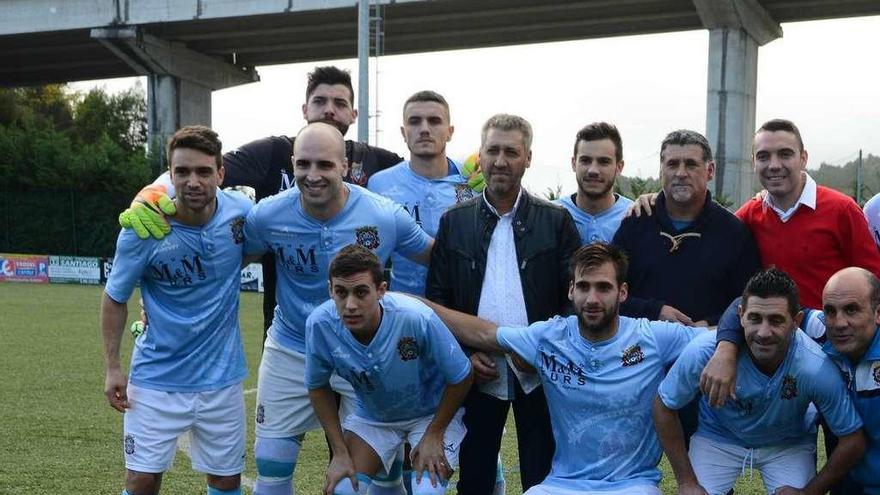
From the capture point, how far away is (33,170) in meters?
31.3

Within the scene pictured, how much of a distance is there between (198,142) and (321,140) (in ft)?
1.76

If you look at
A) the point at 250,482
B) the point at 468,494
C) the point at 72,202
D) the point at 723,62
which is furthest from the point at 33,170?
the point at 468,494

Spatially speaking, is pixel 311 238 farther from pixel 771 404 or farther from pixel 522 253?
pixel 771 404

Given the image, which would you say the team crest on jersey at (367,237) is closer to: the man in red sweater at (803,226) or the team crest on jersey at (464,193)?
the team crest on jersey at (464,193)

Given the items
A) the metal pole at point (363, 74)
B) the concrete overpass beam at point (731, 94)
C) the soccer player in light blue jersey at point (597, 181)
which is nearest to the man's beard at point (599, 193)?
the soccer player in light blue jersey at point (597, 181)

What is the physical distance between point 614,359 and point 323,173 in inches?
58.0

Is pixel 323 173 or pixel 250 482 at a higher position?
pixel 323 173

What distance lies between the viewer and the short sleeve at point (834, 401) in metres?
3.97

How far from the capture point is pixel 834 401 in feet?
13.1

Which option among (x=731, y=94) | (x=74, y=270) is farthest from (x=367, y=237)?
(x=74, y=270)

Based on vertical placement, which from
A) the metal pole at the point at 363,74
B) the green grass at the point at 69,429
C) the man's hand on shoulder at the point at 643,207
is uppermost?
the metal pole at the point at 363,74

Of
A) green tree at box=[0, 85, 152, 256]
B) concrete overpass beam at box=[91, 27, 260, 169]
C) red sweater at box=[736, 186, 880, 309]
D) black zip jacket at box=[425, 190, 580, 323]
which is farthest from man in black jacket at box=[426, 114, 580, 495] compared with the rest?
concrete overpass beam at box=[91, 27, 260, 169]

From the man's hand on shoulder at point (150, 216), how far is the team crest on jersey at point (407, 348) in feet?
3.76

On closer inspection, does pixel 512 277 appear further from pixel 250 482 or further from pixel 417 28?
pixel 417 28
